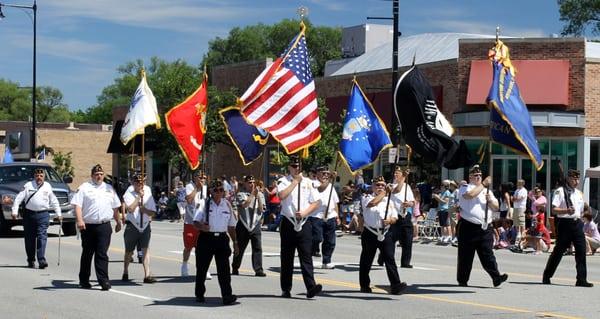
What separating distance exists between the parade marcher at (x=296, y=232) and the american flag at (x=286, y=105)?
4.43 feet

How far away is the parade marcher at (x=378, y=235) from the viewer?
597 inches

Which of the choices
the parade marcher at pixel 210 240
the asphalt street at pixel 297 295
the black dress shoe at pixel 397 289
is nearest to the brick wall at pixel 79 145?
the asphalt street at pixel 297 295

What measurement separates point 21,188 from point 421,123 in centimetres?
1629

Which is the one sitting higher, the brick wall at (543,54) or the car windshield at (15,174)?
the brick wall at (543,54)

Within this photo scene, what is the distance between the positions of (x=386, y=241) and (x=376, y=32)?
46429 mm

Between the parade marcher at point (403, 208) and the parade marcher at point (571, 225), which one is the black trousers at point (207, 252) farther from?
the parade marcher at point (571, 225)

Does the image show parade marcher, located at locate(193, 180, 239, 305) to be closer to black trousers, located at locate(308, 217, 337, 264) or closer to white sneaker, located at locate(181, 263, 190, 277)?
white sneaker, located at locate(181, 263, 190, 277)

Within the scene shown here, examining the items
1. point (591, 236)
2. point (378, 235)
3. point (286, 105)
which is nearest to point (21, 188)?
point (286, 105)

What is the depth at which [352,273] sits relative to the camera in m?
18.9

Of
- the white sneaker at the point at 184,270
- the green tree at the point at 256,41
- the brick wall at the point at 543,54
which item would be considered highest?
the green tree at the point at 256,41

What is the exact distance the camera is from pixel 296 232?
14555 millimetres

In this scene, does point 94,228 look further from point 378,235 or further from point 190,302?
point 378,235

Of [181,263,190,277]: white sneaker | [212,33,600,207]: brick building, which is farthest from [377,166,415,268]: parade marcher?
[212,33,600,207]: brick building

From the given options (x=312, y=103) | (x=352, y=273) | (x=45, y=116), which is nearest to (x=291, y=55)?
(x=312, y=103)
